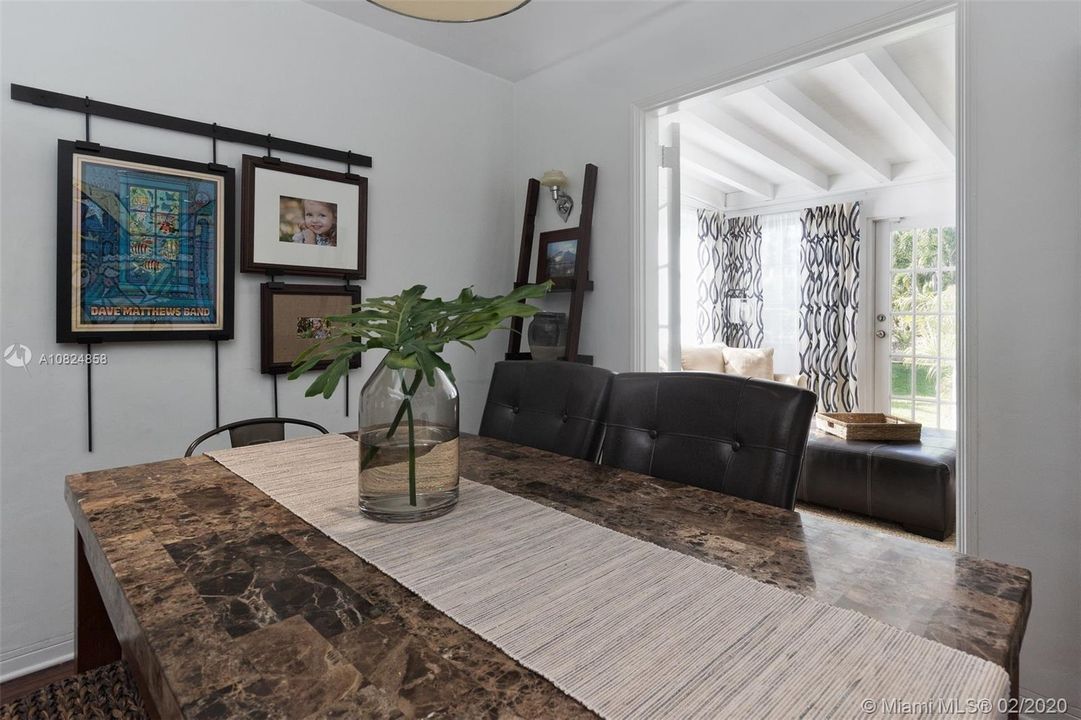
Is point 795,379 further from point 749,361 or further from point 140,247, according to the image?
point 140,247

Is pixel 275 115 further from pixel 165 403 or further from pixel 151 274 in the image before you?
pixel 165 403

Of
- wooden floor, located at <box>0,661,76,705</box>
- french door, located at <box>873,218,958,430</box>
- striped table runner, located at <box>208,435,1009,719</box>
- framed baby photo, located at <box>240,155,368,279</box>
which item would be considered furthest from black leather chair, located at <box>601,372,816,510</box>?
french door, located at <box>873,218,958,430</box>

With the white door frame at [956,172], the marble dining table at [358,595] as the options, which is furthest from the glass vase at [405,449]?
the white door frame at [956,172]

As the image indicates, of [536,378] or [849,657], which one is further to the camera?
[536,378]

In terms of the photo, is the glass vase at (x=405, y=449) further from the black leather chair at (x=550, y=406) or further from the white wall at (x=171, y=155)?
the white wall at (x=171, y=155)

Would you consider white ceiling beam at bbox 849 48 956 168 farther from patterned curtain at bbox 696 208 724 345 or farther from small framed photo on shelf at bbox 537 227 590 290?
patterned curtain at bbox 696 208 724 345

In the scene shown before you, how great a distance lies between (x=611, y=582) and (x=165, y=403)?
212 cm

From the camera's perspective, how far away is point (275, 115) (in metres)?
2.47

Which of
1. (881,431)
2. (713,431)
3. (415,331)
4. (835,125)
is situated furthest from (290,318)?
(835,125)

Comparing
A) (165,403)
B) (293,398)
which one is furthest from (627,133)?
(165,403)

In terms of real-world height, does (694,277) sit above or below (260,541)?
above

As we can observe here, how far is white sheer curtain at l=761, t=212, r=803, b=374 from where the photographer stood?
235 inches

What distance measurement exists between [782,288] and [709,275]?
782mm

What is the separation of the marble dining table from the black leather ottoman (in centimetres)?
232
